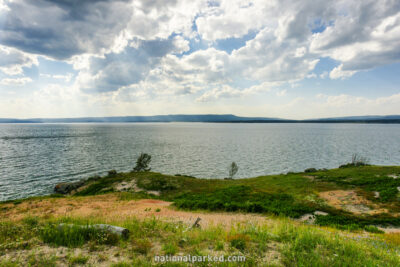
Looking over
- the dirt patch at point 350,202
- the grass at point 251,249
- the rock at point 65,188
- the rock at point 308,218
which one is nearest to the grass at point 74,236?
the grass at point 251,249

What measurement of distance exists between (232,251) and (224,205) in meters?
11.2

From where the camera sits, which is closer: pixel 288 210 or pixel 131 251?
pixel 131 251

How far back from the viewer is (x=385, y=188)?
20391mm

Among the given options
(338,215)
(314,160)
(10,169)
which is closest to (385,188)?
(338,215)

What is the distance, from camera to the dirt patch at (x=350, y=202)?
16.1 m

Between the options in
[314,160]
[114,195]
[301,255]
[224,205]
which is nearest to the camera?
[301,255]

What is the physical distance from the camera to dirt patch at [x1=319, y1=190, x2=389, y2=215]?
16.1 meters

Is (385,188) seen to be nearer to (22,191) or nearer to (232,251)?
(232,251)

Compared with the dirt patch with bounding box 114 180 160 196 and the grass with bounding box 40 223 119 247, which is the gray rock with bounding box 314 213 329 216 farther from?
the dirt patch with bounding box 114 180 160 196

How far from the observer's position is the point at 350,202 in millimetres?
18062

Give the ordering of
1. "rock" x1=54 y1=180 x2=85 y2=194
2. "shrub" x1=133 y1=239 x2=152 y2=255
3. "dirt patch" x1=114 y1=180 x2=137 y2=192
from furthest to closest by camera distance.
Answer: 1. "rock" x1=54 y1=180 x2=85 y2=194
2. "dirt patch" x1=114 y1=180 x2=137 y2=192
3. "shrub" x1=133 y1=239 x2=152 y2=255

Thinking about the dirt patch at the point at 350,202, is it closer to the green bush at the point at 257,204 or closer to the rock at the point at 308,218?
the green bush at the point at 257,204

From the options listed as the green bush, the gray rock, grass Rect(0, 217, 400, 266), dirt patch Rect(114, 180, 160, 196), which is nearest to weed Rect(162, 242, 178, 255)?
grass Rect(0, 217, 400, 266)

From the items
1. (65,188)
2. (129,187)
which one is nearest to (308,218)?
(129,187)
